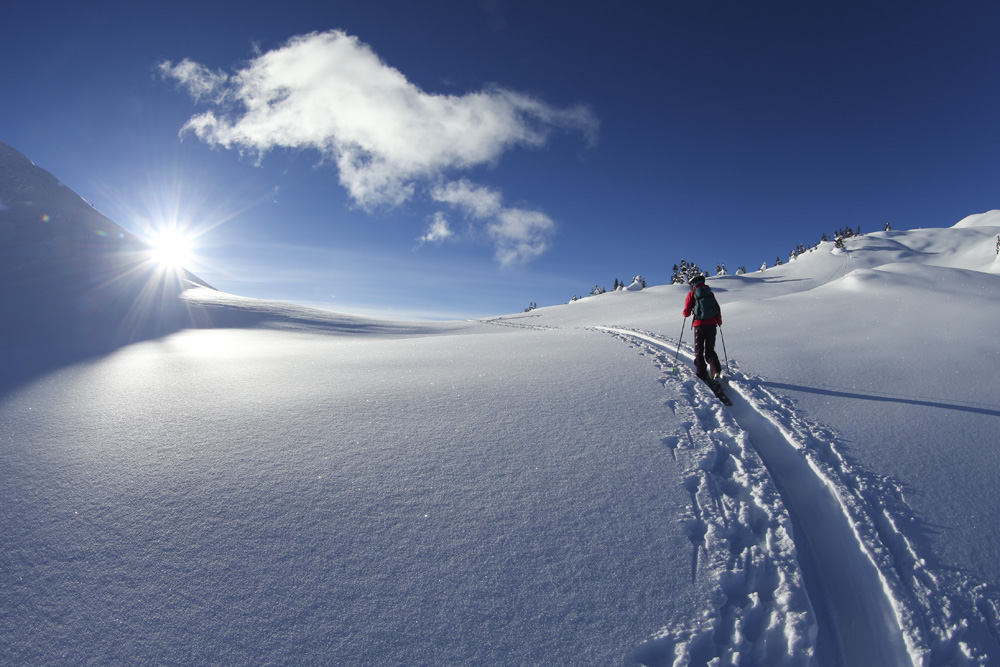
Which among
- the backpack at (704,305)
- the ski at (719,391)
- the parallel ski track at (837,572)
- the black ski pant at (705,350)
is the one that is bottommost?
the parallel ski track at (837,572)

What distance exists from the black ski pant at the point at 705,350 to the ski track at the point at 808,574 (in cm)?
261

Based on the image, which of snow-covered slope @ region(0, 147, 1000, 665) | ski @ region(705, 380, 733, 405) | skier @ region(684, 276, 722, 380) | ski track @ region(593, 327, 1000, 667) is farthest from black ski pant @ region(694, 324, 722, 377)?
ski track @ region(593, 327, 1000, 667)

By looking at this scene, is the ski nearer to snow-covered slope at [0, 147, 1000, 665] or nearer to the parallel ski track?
snow-covered slope at [0, 147, 1000, 665]

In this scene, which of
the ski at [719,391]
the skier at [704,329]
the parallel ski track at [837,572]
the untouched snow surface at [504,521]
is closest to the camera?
the untouched snow surface at [504,521]

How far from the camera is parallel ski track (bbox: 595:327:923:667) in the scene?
3082mm

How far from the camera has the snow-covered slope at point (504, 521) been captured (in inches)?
115

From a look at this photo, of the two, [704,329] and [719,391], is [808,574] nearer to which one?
[719,391]

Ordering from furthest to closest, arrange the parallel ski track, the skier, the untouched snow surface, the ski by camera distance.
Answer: the skier
the ski
the parallel ski track
the untouched snow surface

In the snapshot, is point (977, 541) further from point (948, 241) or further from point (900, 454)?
point (948, 241)

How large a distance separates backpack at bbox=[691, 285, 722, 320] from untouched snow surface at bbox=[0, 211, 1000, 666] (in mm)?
1796

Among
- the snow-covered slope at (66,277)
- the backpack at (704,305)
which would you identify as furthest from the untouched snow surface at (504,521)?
the snow-covered slope at (66,277)

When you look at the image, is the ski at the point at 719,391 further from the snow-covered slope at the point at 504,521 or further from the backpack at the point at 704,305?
the backpack at the point at 704,305

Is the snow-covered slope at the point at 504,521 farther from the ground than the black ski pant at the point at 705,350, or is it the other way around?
the black ski pant at the point at 705,350

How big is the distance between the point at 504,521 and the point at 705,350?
6191 millimetres
